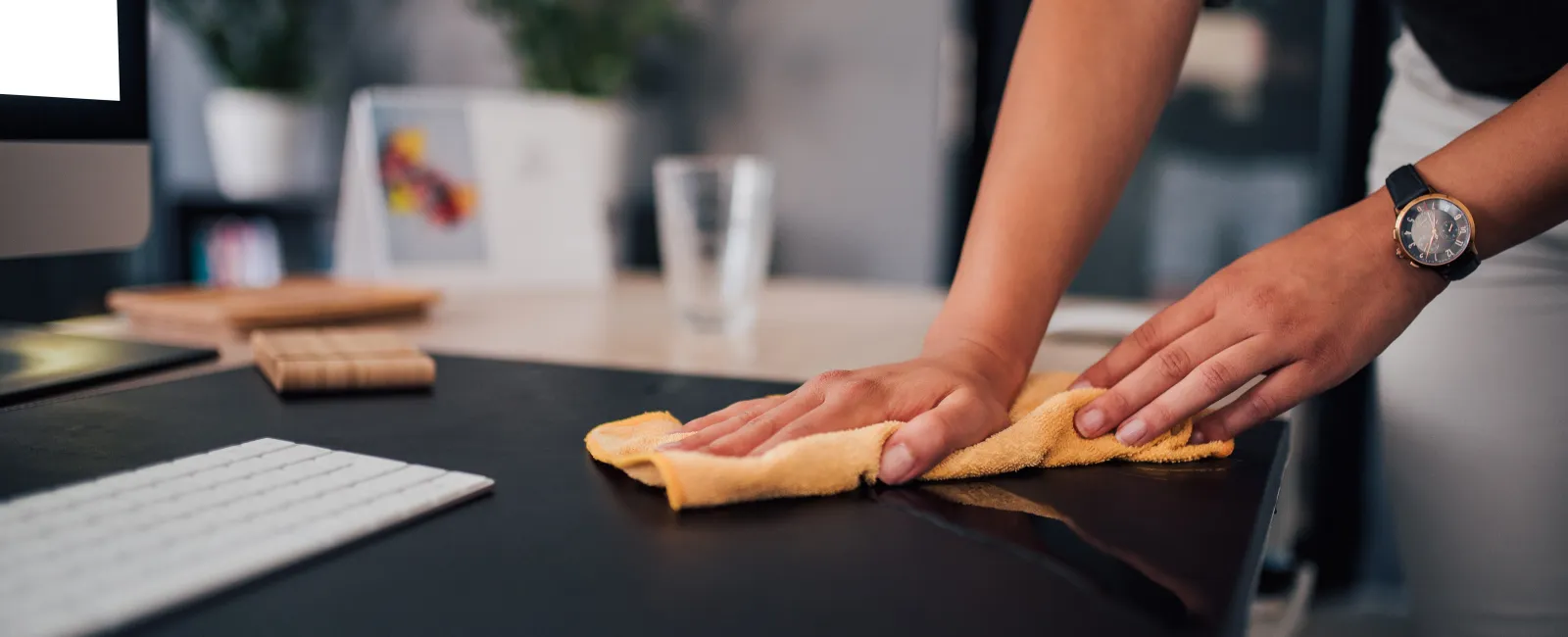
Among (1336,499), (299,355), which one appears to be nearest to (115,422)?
(299,355)

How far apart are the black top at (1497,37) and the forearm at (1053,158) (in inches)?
7.8

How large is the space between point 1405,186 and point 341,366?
684mm

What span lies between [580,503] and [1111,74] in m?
0.49

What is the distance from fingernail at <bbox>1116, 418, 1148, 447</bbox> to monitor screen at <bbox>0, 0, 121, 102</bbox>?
74 centimetres

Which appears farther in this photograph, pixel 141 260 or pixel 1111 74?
pixel 141 260

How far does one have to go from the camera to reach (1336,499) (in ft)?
6.13

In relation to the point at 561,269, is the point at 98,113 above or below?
above

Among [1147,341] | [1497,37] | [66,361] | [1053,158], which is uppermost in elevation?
[1497,37]

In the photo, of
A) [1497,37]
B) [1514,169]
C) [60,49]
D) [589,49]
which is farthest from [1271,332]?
[589,49]

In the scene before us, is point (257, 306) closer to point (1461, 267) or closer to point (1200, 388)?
point (1200, 388)

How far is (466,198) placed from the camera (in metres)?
1.46

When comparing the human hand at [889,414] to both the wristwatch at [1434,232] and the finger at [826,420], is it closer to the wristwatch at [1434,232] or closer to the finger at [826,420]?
the finger at [826,420]

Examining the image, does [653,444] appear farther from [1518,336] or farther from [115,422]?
[1518,336]

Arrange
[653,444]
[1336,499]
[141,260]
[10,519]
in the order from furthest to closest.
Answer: [141,260], [1336,499], [653,444], [10,519]
